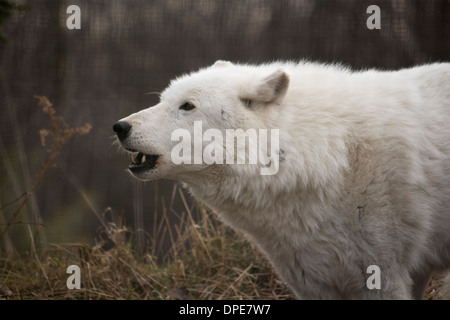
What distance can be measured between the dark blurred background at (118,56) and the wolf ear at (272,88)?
175 cm

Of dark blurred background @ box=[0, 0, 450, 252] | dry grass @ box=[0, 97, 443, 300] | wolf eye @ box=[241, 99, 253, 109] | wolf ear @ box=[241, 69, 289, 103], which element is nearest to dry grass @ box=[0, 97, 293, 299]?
dry grass @ box=[0, 97, 443, 300]

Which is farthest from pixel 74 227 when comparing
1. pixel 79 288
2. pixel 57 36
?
pixel 57 36

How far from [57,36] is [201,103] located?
361cm

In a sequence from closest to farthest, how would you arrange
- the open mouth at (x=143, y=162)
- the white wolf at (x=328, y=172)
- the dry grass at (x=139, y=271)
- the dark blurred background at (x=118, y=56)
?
1. the white wolf at (x=328, y=172)
2. the open mouth at (x=143, y=162)
3. the dry grass at (x=139, y=271)
4. the dark blurred background at (x=118, y=56)

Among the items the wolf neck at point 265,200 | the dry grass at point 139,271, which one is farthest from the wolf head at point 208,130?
the dry grass at point 139,271

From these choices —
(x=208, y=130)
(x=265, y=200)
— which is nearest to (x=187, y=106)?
(x=208, y=130)

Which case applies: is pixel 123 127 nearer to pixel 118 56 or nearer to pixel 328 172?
pixel 328 172

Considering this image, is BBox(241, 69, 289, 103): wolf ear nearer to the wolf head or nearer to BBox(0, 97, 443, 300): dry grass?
the wolf head

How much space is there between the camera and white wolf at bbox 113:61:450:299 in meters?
3.07

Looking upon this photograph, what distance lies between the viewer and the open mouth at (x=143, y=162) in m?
3.18
